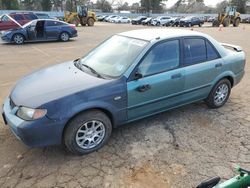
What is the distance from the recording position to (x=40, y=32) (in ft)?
48.0

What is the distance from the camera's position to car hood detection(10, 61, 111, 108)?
127 inches

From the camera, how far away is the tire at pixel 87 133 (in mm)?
3271

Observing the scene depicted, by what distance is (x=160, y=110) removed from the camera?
4102 mm

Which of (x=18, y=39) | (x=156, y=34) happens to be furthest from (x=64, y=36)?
(x=156, y=34)

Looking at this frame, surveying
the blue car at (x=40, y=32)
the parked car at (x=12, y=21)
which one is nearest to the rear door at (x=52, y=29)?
the blue car at (x=40, y=32)

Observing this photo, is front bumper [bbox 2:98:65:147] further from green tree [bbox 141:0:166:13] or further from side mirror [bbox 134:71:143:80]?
green tree [bbox 141:0:166:13]

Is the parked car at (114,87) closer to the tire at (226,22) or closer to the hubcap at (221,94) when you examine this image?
the hubcap at (221,94)

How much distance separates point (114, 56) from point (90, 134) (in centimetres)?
131

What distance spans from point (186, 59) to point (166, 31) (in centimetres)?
63

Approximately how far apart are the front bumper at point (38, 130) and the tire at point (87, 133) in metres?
0.14

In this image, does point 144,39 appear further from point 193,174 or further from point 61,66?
point 193,174

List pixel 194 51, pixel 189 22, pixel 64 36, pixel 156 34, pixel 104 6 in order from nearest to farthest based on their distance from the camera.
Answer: pixel 156 34, pixel 194 51, pixel 64 36, pixel 189 22, pixel 104 6

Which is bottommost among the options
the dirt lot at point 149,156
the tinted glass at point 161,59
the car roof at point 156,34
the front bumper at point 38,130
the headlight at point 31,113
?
the dirt lot at point 149,156

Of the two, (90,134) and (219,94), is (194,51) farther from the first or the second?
(90,134)
